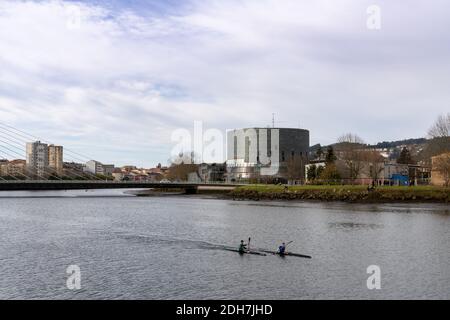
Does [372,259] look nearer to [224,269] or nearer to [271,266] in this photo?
[271,266]

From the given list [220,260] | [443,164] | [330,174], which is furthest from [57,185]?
[220,260]

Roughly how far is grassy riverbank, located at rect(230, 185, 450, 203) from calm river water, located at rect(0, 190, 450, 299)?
1358 inches

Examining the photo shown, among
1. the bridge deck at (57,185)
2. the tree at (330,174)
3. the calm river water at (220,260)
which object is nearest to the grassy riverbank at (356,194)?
the tree at (330,174)

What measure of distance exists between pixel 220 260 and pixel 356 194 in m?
66.7

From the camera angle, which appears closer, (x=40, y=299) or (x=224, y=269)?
(x=40, y=299)

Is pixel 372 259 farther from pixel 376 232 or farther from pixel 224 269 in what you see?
pixel 376 232

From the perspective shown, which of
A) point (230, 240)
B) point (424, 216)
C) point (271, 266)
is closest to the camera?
point (271, 266)

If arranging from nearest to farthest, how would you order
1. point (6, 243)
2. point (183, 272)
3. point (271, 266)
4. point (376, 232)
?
point (183, 272) < point (271, 266) < point (6, 243) < point (376, 232)

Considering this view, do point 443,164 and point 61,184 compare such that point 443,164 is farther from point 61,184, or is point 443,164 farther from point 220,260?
point 61,184

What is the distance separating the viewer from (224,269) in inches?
1206

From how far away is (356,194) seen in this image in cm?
9550
